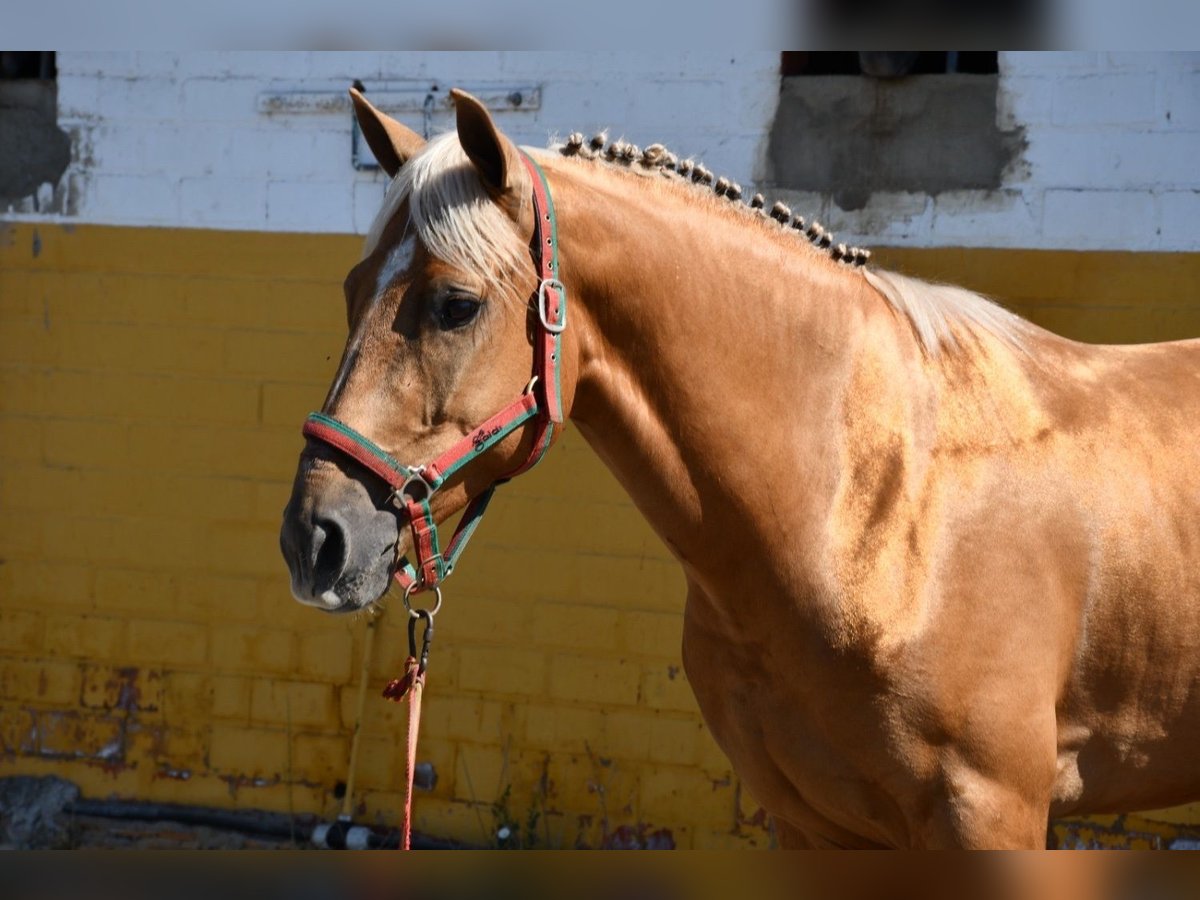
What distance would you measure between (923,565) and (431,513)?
915 millimetres

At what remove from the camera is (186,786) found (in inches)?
206

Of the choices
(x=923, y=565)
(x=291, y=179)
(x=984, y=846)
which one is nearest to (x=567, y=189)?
(x=923, y=565)

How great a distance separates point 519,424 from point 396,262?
13.8 inches

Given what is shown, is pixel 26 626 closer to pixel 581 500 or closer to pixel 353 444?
pixel 581 500

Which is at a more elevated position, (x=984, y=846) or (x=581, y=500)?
(x=581, y=500)

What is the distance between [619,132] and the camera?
15.3ft

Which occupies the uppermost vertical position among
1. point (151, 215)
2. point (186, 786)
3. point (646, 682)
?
point (151, 215)

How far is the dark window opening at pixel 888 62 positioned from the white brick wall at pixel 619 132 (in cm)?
8

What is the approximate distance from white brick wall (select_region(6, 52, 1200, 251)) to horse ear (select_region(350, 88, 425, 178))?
2.27 metres

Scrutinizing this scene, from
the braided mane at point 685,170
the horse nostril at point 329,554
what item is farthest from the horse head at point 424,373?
the braided mane at point 685,170

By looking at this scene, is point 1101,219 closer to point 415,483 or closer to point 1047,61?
point 1047,61

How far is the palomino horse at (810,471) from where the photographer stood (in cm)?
221

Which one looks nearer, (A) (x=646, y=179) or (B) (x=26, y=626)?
(A) (x=646, y=179)

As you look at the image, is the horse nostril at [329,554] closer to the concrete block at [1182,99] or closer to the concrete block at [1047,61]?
the concrete block at [1047,61]
